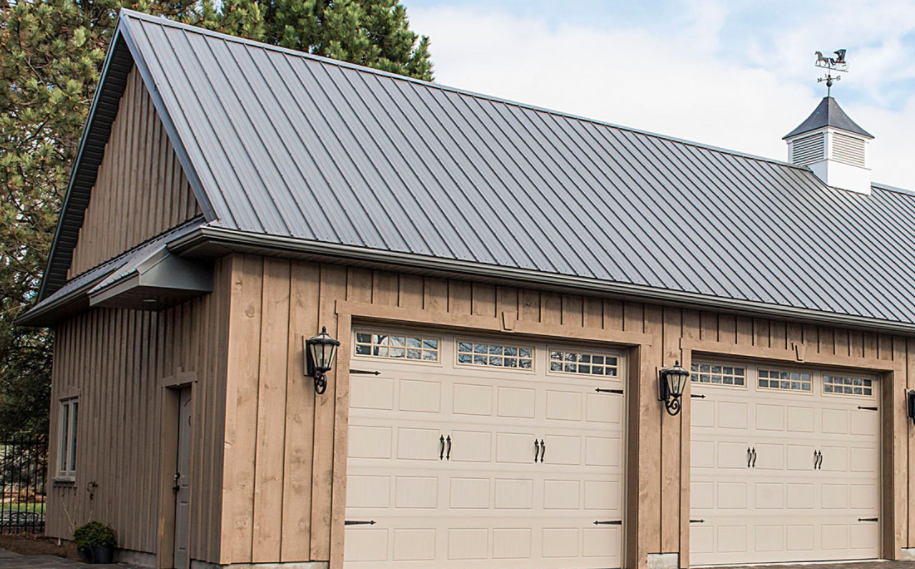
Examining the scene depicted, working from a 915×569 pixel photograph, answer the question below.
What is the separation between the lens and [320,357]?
10.2m

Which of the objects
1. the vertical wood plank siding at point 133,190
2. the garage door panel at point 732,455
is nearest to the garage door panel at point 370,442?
the vertical wood plank siding at point 133,190

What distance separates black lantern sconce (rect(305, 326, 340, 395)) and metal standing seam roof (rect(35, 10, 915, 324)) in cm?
94

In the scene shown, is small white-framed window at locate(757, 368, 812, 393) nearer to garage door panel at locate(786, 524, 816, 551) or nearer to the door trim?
garage door panel at locate(786, 524, 816, 551)

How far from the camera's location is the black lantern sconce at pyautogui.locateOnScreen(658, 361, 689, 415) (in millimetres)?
12445

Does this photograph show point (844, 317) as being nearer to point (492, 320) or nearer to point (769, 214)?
point (769, 214)

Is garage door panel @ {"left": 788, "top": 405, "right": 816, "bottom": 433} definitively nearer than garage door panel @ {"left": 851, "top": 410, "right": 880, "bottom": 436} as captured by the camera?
Yes

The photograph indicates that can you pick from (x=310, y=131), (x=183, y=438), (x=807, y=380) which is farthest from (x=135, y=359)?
(x=807, y=380)

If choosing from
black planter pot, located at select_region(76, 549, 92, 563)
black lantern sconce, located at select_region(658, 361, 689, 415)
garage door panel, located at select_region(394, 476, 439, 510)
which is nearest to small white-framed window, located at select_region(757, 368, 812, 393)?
black lantern sconce, located at select_region(658, 361, 689, 415)

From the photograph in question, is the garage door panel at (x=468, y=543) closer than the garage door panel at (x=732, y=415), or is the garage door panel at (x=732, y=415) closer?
the garage door panel at (x=468, y=543)

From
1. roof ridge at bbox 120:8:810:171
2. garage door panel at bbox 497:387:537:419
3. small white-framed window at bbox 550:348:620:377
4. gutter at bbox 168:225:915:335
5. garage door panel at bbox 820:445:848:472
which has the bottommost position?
garage door panel at bbox 820:445:848:472

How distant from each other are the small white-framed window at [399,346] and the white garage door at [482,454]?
0.01 m

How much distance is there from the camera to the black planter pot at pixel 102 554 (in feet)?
40.1

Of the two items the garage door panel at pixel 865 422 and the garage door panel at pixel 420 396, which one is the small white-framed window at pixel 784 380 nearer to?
the garage door panel at pixel 865 422

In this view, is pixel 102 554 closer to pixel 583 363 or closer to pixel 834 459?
pixel 583 363
